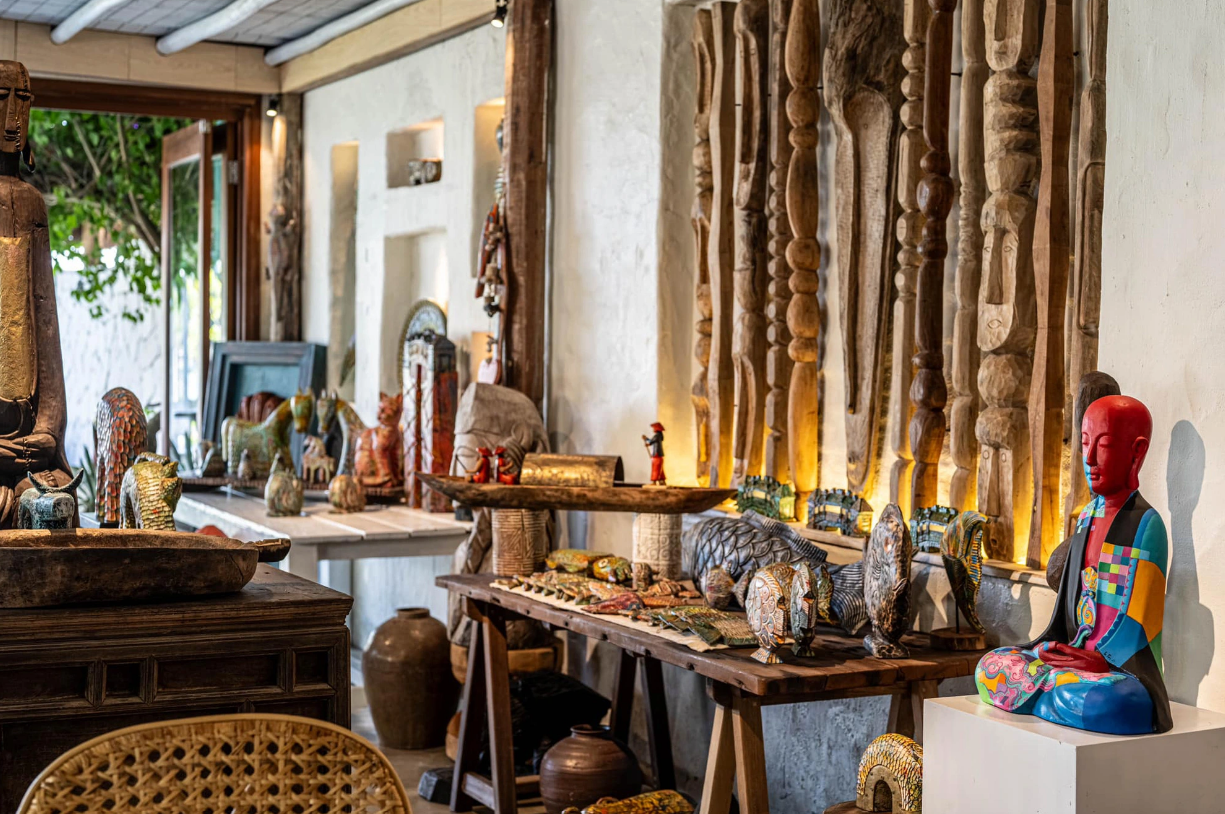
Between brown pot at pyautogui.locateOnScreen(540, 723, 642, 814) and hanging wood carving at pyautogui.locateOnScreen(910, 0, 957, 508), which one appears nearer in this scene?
hanging wood carving at pyautogui.locateOnScreen(910, 0, 957, 508)

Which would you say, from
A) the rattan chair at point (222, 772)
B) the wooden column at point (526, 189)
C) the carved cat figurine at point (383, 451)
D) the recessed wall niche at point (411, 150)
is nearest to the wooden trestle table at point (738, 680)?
the rattan chair at point (222, 772)

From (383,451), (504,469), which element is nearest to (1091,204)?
(504,469)

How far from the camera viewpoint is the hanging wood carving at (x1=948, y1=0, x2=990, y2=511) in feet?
12.4

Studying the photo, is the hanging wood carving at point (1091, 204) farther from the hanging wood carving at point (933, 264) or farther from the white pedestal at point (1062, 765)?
the white pedestal at point (1062, 765)

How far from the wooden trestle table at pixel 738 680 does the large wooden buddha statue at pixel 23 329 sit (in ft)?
4.66

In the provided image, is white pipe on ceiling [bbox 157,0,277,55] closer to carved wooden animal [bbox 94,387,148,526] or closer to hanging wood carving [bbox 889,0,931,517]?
carved wooden animal [bbox 94,387,148,526]

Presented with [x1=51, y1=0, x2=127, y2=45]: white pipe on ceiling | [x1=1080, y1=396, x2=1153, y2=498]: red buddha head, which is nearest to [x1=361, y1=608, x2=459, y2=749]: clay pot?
[x1=1080, y1=396, x2=1153, y2=498]: red buddha head

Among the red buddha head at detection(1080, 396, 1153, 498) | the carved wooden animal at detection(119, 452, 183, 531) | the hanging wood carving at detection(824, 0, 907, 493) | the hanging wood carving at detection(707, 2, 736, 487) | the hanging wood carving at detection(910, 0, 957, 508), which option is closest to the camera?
the red buddha head at detection(1080, 396, 1153, 498)

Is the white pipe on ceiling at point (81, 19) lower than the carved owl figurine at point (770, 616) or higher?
higher

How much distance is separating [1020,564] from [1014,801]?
98 cm

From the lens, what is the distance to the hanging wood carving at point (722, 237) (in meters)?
4.87

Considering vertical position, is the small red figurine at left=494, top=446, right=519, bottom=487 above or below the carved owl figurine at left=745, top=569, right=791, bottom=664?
above

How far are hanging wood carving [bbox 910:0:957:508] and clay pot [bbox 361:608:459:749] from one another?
2302 mm

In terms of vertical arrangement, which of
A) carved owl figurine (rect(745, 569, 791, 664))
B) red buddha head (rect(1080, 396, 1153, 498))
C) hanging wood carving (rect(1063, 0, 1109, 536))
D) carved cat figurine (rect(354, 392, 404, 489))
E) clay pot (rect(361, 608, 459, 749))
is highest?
hanging wood carving (rect(1063, 0, 1109, 536))
